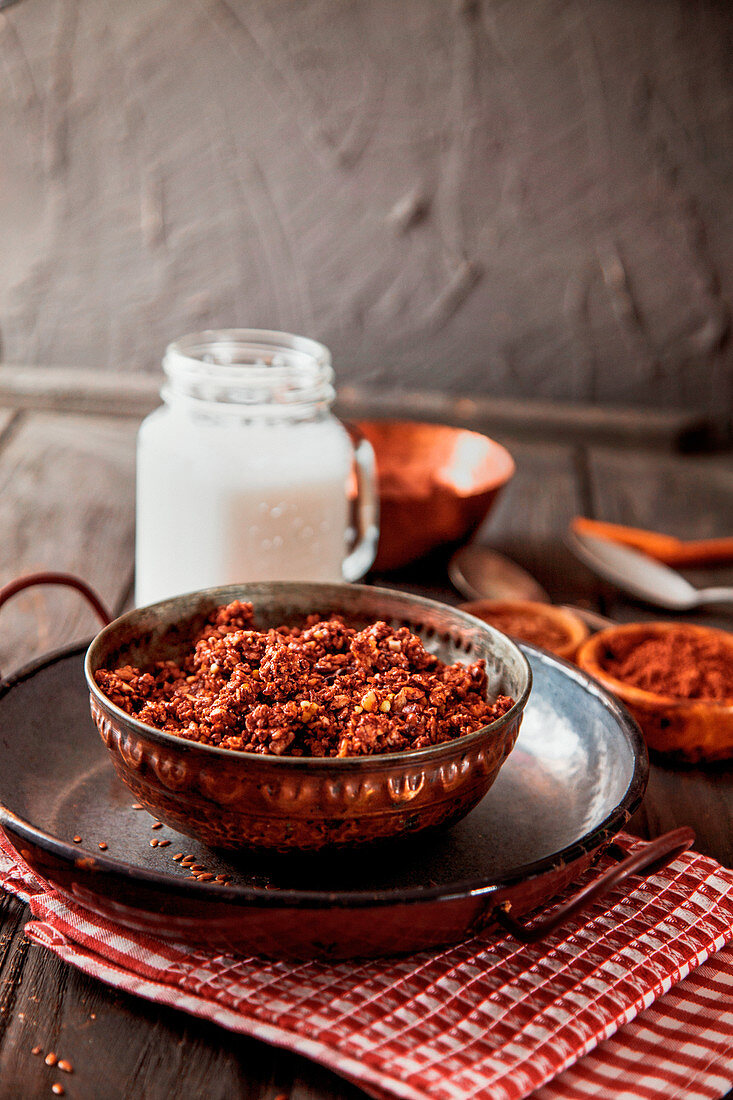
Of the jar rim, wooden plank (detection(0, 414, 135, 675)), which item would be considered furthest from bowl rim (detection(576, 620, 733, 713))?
wooden plank (detection(0, 414, 135, 675))

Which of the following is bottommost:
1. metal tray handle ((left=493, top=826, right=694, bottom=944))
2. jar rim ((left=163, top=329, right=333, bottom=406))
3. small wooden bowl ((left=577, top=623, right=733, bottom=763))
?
small wooden bowl ((left=577, top=623, right=733, bottom=763))

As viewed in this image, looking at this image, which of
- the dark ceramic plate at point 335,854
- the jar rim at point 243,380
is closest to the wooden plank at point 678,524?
the dark ceramic plate at point 335,854

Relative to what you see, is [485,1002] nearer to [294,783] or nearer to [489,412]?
[294,783]

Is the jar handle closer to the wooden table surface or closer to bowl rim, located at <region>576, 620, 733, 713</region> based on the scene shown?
the wooden table surface

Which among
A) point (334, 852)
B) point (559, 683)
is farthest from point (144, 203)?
point (334, 852)

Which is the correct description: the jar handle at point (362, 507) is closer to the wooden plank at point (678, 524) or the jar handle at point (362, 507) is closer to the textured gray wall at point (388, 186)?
the wooden plank at point (678, 524)
